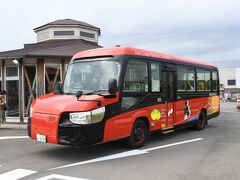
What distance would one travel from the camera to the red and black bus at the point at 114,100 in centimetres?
661

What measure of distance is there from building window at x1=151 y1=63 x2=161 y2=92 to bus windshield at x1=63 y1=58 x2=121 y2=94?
1675 millimetres

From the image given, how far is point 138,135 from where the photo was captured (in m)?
8.36

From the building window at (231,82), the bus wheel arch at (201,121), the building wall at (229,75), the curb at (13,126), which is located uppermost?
the building wall at (229,75)

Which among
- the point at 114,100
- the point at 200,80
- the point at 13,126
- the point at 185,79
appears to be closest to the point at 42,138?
the point at 114,100

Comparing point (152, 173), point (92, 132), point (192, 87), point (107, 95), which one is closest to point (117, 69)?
point (107, 95)

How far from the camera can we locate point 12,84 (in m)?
15.3

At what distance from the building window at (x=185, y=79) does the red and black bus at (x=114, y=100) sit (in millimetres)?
37

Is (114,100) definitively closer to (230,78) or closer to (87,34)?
(87,34)

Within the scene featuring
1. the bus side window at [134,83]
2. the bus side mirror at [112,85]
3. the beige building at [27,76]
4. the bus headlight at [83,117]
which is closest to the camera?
the bus headlight at [83,117]

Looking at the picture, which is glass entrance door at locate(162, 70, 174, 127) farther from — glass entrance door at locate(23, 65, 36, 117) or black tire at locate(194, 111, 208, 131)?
glass entrance door at locate(23, 65, 36, 117)

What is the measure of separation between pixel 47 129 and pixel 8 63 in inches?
382

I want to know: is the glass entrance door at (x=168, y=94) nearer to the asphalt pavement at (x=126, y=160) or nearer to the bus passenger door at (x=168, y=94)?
the bus passenger door at (x=168, y=94)

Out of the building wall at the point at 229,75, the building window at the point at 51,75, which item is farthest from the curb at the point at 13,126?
the building wall at the point at 229,75

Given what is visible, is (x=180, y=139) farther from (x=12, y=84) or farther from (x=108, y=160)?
(x=12, y=84)
